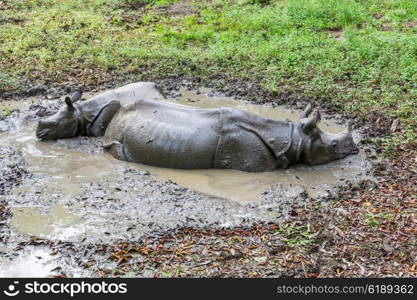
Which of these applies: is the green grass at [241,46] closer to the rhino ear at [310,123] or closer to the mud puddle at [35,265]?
the rhino ear at [310,123]

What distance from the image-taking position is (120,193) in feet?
26.3

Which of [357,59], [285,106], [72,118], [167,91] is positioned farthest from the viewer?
[357,59]

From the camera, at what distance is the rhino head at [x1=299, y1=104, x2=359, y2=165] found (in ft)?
29.1

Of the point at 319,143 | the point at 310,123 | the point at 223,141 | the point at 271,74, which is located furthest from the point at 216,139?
the point at 271,74

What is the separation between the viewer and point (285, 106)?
36.8 feet

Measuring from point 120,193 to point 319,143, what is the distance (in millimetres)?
3096

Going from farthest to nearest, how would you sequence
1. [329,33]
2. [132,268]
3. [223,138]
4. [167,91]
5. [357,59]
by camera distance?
[329,33] < [357,59] < [167,91] < [223,138] < [132,268]

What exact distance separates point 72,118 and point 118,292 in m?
5.00

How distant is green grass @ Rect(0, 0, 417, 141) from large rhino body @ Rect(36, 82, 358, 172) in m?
1.94

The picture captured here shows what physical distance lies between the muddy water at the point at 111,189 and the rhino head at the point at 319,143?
0.42ft

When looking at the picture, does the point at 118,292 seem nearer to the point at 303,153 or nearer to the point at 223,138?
the point at 223,138

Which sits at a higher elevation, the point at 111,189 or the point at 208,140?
the point at 208,140

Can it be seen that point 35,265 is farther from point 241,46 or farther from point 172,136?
point 241,46

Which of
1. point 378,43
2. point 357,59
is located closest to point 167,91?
point 357,59
